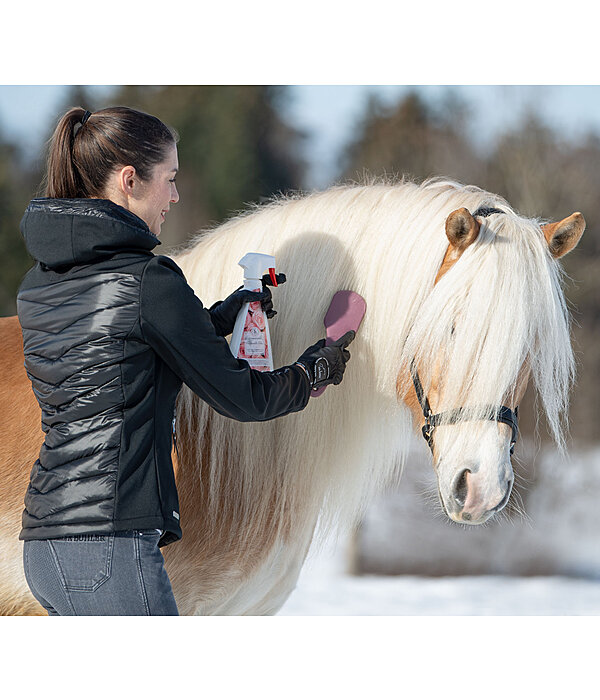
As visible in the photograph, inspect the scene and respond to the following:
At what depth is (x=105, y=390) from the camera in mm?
1016

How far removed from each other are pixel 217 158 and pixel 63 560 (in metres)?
3.18

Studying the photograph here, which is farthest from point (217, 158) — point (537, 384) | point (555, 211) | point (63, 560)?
point (63, 560)

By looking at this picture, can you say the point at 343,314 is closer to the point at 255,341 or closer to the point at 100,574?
the point at 255,341

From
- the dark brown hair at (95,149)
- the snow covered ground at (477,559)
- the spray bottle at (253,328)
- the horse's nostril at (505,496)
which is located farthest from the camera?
the snow covered ground at (477,559)

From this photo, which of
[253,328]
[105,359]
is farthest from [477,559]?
[105,359]

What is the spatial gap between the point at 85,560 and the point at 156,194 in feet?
2.16

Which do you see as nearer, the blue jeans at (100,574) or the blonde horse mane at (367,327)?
the blue jeans at (100,574)

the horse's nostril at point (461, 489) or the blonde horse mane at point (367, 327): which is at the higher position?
the blonde horse mane at point (367, 327)

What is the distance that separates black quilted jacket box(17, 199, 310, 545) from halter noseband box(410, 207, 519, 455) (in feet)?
1.50

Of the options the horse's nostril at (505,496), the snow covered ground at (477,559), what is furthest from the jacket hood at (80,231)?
the snow covered ground at (477,559)

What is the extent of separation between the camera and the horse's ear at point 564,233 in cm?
130

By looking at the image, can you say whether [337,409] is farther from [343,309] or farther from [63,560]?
[63,560]

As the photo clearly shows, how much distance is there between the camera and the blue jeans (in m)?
1.01

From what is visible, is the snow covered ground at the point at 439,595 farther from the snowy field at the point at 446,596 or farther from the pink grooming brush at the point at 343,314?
the pink grooming brush at the point at 343,314
